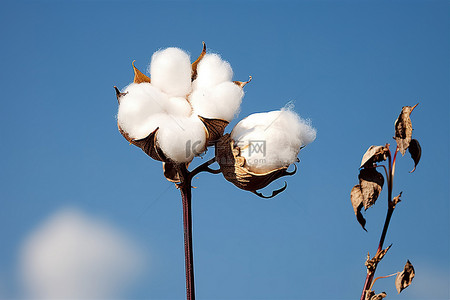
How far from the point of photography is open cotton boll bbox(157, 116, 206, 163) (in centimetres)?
170

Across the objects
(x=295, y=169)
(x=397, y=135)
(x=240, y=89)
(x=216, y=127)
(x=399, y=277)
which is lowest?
(x=399, y=277)

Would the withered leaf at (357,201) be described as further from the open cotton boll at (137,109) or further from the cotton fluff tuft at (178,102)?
the open cotton boll at (137,109)

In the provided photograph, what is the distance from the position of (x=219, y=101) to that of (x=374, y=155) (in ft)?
1.84

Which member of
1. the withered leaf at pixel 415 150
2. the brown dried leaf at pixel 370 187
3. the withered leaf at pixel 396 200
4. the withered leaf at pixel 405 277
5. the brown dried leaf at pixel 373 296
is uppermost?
the withered leaf at pixel 415 150

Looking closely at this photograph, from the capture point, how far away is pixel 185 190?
6.21 ft

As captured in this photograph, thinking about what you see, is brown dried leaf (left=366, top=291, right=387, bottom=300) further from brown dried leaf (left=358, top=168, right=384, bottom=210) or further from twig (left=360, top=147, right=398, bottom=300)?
brown dried leaf (left=358, top=168, right=384, bottom=210)

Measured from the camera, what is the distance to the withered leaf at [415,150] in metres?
1.52

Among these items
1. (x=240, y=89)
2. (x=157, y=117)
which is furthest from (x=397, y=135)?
(x=157, y=117)

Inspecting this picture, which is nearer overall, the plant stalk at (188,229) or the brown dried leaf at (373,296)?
the brown dried leaf at (373,296)

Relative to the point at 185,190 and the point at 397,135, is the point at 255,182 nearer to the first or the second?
the point at 185,190

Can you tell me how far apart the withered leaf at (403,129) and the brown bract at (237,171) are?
0.42m

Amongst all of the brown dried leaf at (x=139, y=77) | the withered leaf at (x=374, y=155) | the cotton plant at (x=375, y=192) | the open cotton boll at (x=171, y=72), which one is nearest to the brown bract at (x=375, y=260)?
the cotton plant at (x=375, y=192)

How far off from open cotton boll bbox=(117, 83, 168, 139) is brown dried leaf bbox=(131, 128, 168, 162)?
0.03 metres

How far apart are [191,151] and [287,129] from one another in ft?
1.08
